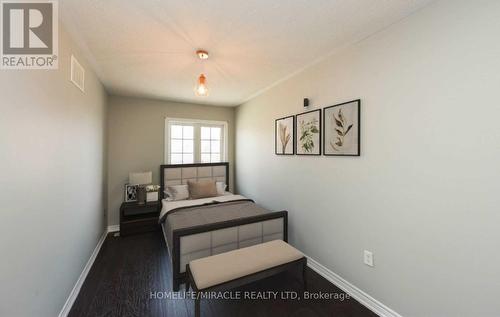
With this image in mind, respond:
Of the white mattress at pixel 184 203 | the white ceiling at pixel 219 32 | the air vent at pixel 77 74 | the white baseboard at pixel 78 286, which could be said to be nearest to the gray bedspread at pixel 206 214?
the white mattress at pixel 184 203

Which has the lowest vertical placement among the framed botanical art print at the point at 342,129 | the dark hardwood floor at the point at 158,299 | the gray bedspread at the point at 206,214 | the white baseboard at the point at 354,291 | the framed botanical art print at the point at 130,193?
the dark hardwood floor at the point at 158,299

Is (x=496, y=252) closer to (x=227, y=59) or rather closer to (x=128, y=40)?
(x=227, y=59)

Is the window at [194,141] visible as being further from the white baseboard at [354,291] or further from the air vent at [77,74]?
the white baseboard at [354,291]

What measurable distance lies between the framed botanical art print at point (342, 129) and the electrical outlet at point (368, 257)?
3.00 ft

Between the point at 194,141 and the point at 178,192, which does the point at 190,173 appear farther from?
the point at 194,141

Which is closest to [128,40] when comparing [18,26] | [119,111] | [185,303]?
[18,26]

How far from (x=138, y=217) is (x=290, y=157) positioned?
2747 millimetres

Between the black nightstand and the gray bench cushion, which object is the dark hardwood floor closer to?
the gray bench cushion

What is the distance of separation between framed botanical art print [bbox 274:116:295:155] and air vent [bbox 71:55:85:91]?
238 cm

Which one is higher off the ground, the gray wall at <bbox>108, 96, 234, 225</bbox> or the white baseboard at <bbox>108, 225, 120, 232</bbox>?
the gray wall at <bbox>108, 96, 234, 225</bbox>

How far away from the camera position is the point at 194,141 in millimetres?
4328

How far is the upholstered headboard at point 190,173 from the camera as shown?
3924 mm

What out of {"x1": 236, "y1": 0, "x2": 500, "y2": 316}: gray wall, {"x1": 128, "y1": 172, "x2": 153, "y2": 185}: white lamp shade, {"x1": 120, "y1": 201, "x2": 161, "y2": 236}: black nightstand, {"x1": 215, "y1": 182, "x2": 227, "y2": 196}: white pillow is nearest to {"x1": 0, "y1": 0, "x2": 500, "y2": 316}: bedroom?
{"x1": 236, "y1": 0, "x2": 500, "y2": 316}: gray wall

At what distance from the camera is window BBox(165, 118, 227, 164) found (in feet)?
13.5
